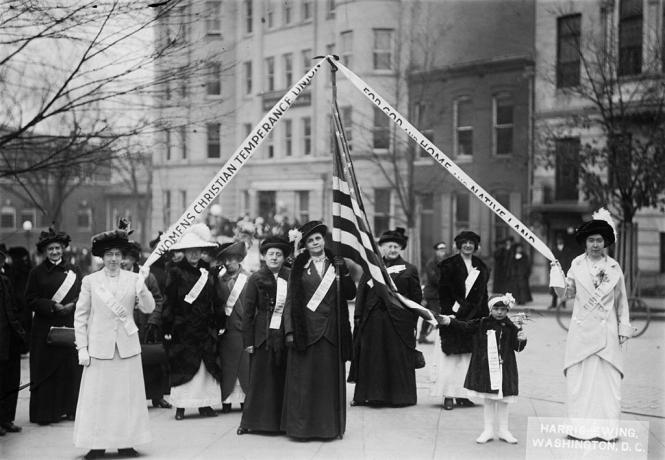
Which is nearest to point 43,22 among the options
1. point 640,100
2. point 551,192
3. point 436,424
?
point 436,424

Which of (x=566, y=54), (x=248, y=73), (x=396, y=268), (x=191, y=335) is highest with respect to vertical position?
(x=248, y=73)

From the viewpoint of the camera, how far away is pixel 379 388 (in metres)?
9.89

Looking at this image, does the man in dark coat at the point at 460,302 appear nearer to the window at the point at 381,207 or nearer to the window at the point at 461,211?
the window at the point at 461,211

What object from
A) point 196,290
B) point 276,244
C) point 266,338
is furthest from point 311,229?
point 196,290

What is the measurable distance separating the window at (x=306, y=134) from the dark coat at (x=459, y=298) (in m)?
31.5

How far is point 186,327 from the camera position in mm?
9289

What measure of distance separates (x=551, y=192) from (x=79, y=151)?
20407 millimetres

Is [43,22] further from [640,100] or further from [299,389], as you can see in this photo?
[640,100]

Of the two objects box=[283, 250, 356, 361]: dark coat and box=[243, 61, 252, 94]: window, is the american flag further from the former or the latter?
box=[243, 61, 252, 94]: window

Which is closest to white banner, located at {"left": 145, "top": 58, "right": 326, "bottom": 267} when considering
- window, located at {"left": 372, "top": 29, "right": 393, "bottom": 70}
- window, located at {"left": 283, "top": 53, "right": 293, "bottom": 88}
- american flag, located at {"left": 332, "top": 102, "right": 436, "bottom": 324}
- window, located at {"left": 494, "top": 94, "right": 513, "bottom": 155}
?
american flag, located at {"left": 332, "top": 102, "right": 436, "bottom": 324}

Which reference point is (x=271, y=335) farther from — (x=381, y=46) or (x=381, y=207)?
(x=381, y=207)

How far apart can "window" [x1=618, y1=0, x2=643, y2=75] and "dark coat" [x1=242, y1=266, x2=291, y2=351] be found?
1688 centimetres

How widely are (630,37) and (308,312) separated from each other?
63.1 feet

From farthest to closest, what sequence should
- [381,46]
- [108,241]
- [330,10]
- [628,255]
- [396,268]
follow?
[330,10]
[381,46]
[628,255]
[396,268]
[108,241]
